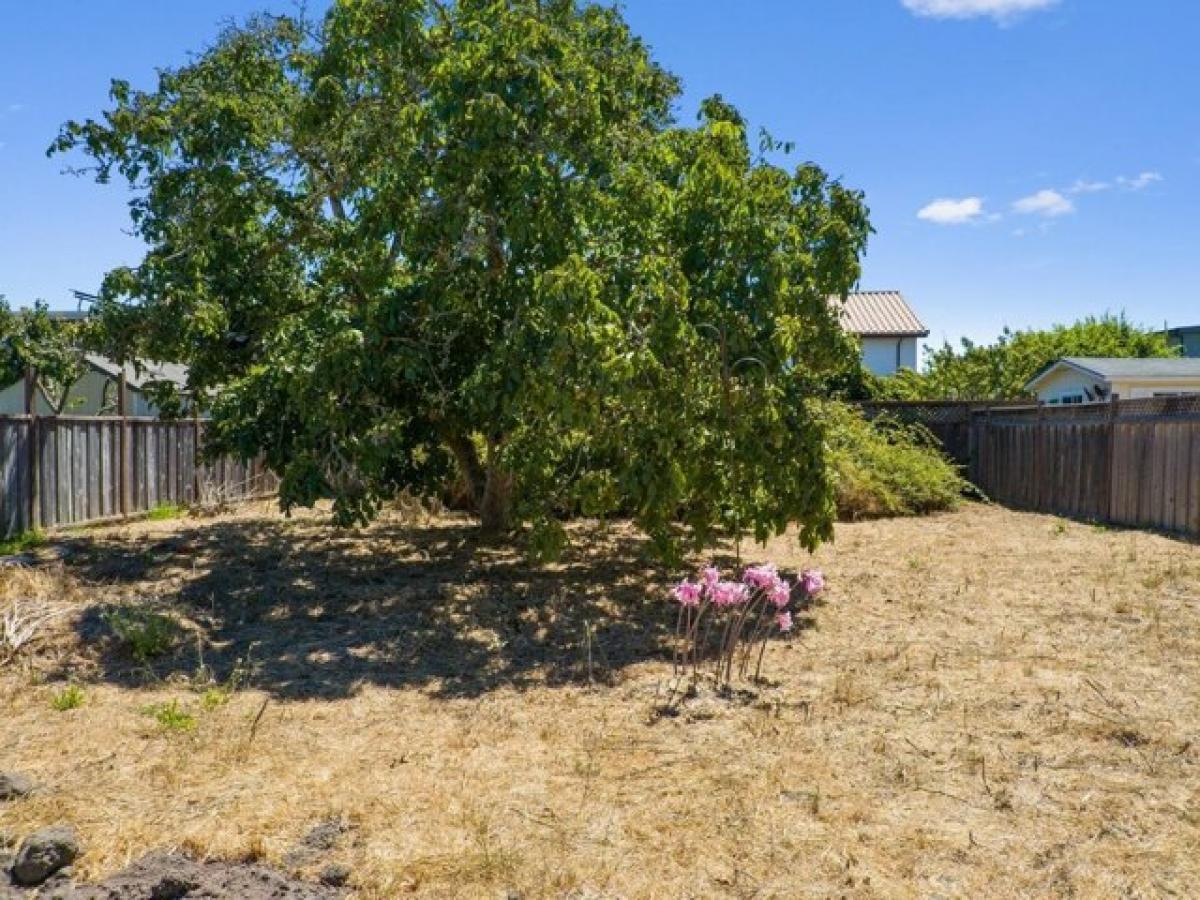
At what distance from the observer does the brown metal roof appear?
33.1 meters

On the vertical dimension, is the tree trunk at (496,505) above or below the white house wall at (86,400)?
below

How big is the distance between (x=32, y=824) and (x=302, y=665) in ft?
7.11

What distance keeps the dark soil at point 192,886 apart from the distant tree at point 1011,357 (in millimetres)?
22303

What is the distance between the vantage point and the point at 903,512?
42.2 feet

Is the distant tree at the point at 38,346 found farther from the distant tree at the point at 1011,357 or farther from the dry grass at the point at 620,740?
the distant tree at the point at 1011,357

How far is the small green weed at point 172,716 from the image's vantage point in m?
4.62

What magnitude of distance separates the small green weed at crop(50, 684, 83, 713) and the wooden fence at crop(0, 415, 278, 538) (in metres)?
5.45

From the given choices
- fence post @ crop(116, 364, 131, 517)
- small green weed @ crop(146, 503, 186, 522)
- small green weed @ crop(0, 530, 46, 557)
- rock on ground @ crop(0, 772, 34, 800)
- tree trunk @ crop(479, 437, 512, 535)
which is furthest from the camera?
small green weed @ crop(146, 503, 186, 522)

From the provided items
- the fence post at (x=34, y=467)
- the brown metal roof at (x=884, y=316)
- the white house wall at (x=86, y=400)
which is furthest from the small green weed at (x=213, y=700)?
the brown metal roof at (x=884, y=316)

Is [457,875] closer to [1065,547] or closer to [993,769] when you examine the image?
[993,769]

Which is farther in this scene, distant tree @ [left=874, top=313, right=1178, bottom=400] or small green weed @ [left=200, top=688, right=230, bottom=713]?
distant tree @ [left=874, top=313, right=1178, bottom=400]

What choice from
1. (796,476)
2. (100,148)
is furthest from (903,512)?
(100,148)

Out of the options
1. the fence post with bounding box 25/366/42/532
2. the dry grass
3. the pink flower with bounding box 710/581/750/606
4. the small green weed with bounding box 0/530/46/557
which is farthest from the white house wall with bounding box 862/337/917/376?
the pink flower with bounding box 710/581/750/606

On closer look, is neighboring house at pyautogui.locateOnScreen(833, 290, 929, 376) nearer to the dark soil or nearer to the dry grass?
the dry grass
